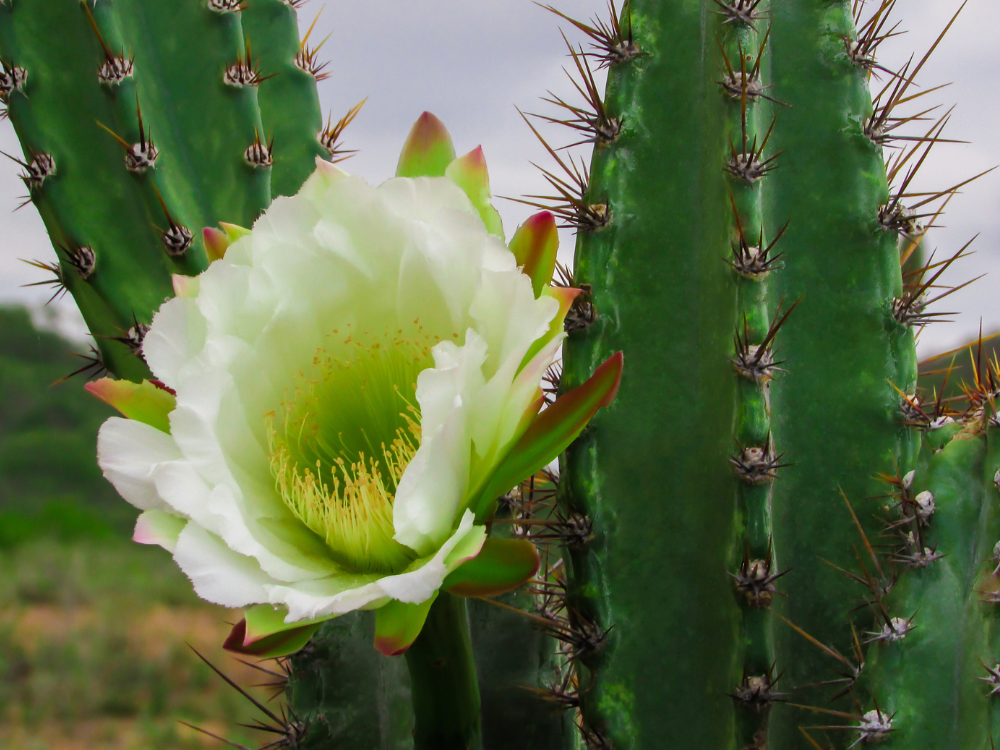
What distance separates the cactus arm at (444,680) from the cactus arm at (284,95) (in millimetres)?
422

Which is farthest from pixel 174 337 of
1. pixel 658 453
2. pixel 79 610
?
pixel 79 610

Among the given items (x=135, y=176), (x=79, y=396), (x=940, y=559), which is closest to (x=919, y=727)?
(x=940, y=559)

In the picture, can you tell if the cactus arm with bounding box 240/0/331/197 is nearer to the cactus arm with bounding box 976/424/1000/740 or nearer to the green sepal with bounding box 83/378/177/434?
the green sepal with bounding box 83/378/177/434

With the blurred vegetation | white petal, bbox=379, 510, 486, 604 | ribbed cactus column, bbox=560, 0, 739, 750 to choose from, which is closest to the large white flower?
white petal, bbox=379, 510, 486, 604

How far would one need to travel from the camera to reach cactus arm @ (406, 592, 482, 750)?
42 centimetres

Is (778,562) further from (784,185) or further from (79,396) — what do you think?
(79,396)

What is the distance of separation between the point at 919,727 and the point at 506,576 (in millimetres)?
268

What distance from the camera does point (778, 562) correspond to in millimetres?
560

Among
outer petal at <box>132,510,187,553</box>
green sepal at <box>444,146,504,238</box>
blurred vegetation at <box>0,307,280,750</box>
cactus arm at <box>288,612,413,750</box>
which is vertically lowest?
blurred vegetation at <box>0,307,280,750</box>

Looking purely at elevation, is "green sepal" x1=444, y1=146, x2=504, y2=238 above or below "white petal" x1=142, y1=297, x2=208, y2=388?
above

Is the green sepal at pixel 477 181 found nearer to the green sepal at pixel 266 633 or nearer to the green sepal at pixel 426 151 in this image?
the green sepal at pixel 426 151

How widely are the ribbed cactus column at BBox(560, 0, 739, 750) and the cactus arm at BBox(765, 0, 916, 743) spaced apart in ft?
0.28

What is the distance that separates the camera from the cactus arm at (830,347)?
1.86 feet

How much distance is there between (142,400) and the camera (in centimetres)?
41
